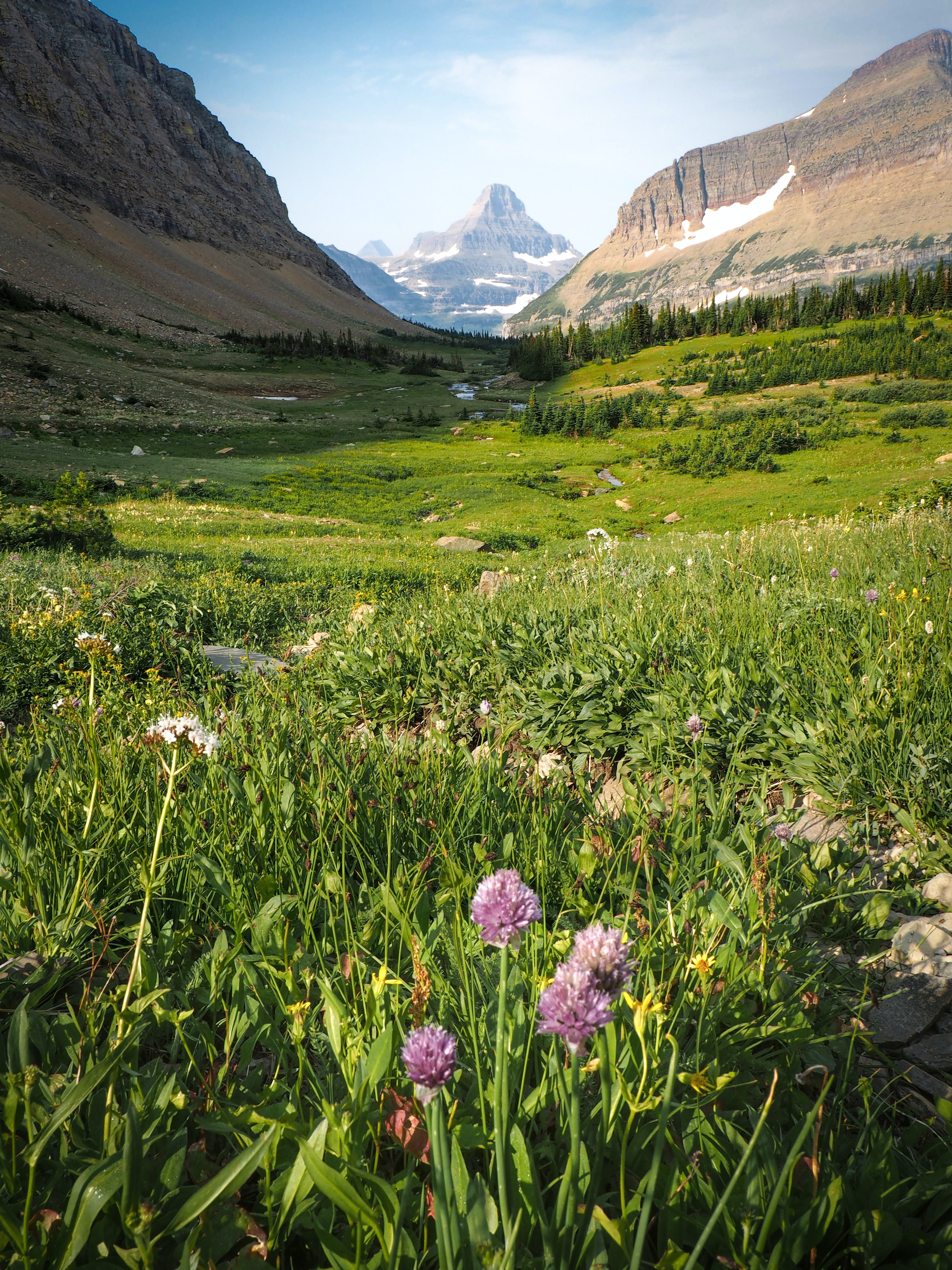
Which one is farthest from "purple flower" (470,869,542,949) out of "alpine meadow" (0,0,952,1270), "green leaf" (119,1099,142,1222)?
"green leaf" (119,1099,142,1222)

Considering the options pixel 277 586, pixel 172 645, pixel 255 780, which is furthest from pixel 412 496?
pixel 255 780

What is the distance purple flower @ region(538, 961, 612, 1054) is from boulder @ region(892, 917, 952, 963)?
1.81m

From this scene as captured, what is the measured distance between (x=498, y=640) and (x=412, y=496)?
30.9 m

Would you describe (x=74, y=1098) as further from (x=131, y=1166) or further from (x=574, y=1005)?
(x=574, y=1005)

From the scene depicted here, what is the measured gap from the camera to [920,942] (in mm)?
2174

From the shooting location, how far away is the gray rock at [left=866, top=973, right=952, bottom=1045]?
2.04 m

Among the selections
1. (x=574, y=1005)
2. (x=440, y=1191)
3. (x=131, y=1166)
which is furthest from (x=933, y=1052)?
(x=131, y=1166)

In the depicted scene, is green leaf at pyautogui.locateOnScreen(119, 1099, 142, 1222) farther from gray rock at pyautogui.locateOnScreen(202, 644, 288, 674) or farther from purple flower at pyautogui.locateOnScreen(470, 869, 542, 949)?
gray rock at pyautogui.locateOnScreen(202, 644, 288, 674)

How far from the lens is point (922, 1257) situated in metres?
1.10

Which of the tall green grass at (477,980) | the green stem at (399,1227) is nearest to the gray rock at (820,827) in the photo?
the tall green grass at (477,980)

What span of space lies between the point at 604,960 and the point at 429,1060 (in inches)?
12.0

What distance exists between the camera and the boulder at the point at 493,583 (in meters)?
7.85

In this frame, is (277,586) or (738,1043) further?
(277,586)

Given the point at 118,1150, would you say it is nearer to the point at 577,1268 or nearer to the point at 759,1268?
the point at 577,1268
